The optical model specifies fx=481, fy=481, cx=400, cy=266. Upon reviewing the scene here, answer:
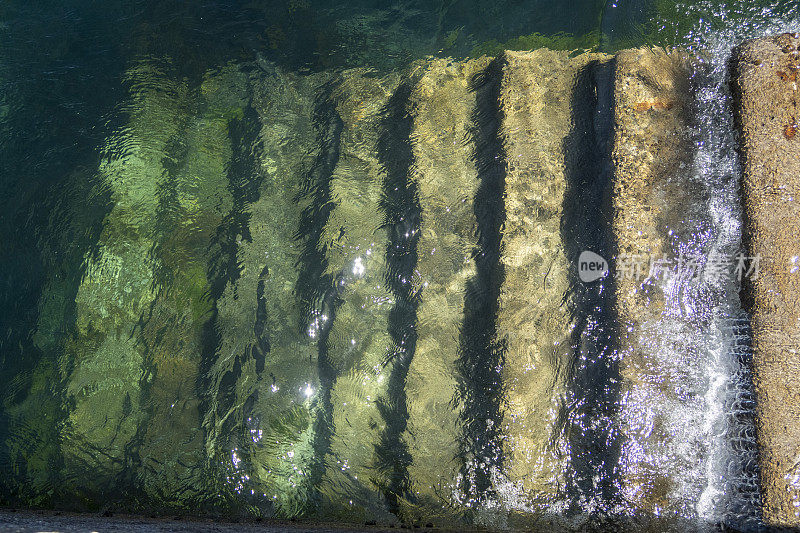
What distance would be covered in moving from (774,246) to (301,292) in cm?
211

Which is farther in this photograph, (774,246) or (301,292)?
(301,292)

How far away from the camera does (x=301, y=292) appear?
241 centimetres

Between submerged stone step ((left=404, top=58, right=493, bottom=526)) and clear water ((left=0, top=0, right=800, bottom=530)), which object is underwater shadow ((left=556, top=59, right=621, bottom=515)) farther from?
submerged stone step ((left=404, top=58, right=493, bottom=526))

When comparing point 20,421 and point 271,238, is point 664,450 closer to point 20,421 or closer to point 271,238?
point 271,238

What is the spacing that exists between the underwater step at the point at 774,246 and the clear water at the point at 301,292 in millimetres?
79

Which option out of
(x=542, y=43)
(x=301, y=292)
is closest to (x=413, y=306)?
(x=301, y=292)

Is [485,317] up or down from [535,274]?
down

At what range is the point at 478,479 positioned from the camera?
2164 mm

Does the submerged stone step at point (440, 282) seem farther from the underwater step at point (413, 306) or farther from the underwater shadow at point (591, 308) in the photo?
the underwater shadow at point (591, 308)

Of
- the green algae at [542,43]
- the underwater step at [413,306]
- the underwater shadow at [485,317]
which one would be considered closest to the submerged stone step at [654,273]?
the underwater step at [413,306]

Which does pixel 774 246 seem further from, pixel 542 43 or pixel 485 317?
pixel 542 43

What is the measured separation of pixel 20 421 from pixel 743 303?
3.48 metres

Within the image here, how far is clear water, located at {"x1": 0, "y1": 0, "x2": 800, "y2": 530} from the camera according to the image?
2133 mm

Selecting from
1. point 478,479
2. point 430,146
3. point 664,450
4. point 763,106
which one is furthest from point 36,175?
point 763,106
